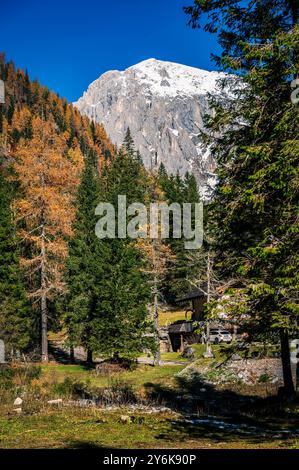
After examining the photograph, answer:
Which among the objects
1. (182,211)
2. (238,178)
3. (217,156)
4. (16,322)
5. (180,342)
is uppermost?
(182,211)

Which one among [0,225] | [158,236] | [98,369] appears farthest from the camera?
[158,236]

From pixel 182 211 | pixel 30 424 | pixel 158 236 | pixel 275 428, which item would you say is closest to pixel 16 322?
pixel 158 236

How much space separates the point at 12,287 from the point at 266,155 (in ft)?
99.8

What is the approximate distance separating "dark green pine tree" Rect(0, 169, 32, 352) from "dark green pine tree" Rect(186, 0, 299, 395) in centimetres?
2572

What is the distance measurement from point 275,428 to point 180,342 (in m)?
39.6

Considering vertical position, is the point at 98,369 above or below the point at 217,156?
below

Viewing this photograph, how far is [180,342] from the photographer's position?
5253cm

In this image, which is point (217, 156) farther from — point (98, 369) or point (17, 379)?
point (98, 369)

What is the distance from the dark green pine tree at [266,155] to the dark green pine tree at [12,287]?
25.7 metres

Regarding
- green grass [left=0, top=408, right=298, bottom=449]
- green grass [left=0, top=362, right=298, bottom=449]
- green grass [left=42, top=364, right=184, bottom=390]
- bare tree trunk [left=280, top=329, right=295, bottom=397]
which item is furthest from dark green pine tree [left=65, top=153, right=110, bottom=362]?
green grass [left=0, top=408, right=298, bottom=449]

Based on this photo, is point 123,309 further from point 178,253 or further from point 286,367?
point 178,253

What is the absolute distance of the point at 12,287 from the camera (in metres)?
36.8
